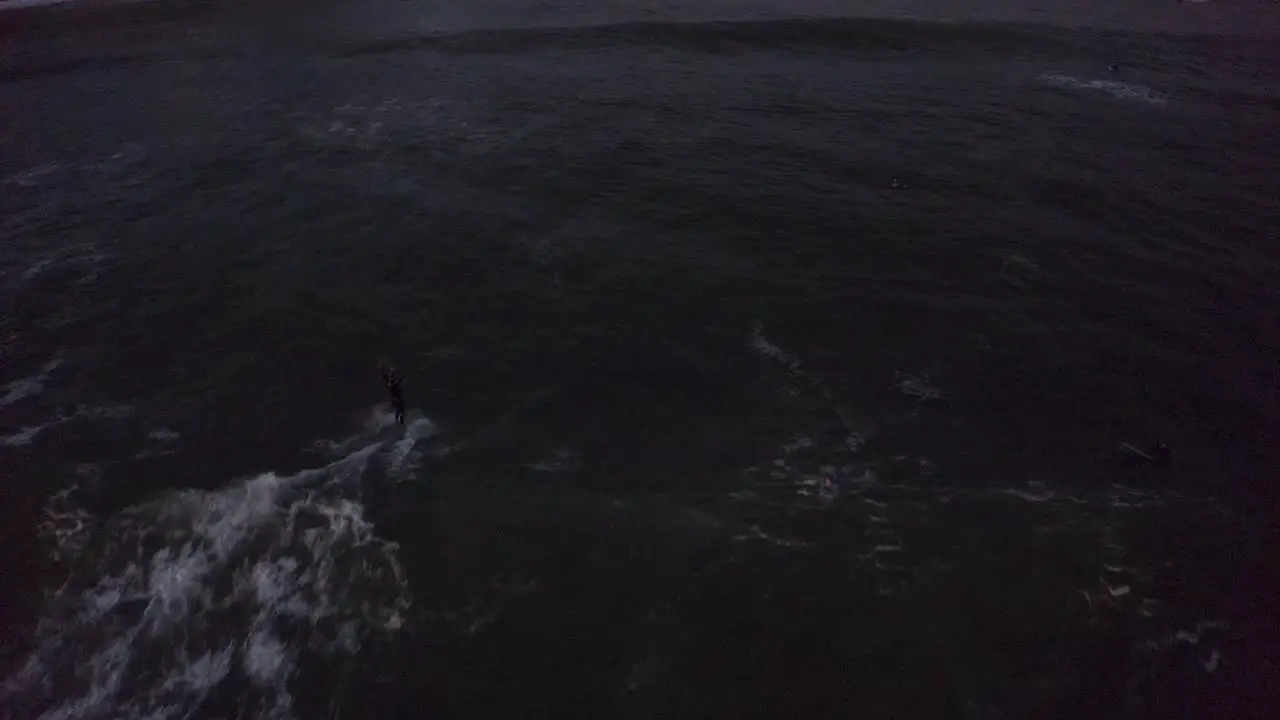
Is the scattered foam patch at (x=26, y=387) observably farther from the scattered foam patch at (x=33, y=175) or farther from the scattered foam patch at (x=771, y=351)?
the scattered foam patch at (x=771, y=351)

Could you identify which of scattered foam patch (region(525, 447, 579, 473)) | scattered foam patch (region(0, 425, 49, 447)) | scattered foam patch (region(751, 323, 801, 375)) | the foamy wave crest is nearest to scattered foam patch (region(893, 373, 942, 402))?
scattered foam patch (region(751, 323, 801, 375))

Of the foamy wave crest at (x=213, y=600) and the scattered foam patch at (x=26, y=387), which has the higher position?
the scattered foam patch at (x=26, y=387)

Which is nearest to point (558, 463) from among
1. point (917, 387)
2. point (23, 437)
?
point (917, 387)

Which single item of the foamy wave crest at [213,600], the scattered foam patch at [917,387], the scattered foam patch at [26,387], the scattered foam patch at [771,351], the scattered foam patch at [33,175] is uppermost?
the scattered foam patch at [33,175]

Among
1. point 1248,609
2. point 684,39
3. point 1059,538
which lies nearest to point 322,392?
point 1059,538

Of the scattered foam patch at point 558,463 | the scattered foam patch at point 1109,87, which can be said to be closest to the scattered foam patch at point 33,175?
the scattered foam patch at point 558,463
